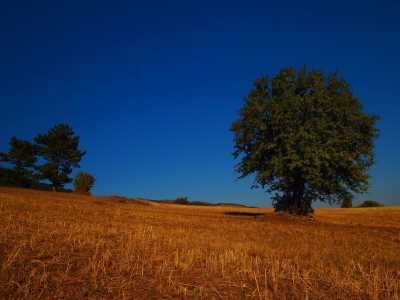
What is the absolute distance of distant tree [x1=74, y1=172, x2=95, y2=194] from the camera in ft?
221

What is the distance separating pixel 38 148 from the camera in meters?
63.8

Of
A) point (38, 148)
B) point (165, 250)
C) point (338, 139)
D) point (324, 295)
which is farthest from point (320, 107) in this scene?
point (38, 148)

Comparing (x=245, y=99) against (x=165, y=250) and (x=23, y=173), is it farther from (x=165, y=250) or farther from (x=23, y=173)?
(x=23, y=173)

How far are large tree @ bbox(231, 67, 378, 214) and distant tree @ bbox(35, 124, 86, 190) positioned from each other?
4255 cm

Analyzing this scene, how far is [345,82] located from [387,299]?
31956 mm

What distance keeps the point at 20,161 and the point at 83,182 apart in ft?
40.9

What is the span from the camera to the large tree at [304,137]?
97.6 feet

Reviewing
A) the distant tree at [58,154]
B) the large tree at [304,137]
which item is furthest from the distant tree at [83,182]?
the large tree at [304,137]

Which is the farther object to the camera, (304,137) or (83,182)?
(83,182)

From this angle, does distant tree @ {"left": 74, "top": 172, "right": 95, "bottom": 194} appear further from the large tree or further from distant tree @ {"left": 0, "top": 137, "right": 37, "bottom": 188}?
the large tree

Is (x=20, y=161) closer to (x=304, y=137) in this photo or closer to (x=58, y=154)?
(x=58, y=154)

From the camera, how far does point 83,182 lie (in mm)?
67812

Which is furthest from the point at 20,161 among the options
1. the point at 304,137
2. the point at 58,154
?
the point at 304,137

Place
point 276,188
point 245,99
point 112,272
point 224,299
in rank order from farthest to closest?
point 245,99 < point 276,188 < point 112,272 < point 224,299
